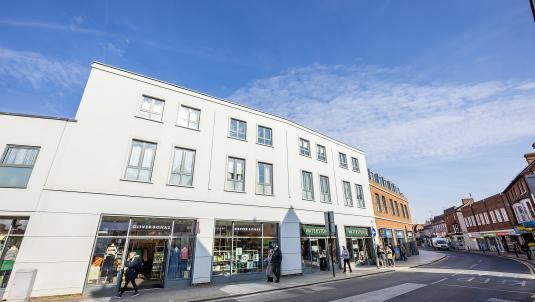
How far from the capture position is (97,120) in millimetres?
11773

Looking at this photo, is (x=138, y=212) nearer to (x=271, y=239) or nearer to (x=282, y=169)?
(x=271, y=239)

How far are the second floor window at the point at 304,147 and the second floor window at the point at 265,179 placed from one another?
3.99 metres

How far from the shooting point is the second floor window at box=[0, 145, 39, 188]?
9.76 meters

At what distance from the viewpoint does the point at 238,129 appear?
54.2ft

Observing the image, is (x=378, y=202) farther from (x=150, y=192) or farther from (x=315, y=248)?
(x=150, y=192)

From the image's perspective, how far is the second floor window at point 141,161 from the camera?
1199 cm

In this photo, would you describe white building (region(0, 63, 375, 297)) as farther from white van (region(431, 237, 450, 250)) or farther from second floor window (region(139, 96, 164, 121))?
white van (region(431, 237, 450, 250))

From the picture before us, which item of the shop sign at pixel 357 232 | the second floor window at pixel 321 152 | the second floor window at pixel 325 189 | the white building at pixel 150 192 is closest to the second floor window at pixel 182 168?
the white building at pixel 150 192

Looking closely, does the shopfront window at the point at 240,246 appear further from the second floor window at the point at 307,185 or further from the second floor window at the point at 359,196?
the second floor window at the point at 359,196

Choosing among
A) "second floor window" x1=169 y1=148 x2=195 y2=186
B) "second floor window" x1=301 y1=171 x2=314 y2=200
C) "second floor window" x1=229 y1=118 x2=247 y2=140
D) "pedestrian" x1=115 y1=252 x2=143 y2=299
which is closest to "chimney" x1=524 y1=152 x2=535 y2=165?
"second floor window" x1=301 y1=171 x2=314 y2=200

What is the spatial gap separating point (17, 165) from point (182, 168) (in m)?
6.54

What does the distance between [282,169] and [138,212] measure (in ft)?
31.3

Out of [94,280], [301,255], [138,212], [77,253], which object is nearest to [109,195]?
[138,212]

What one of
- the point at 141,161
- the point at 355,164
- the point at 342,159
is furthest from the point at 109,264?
the point at 355,164
